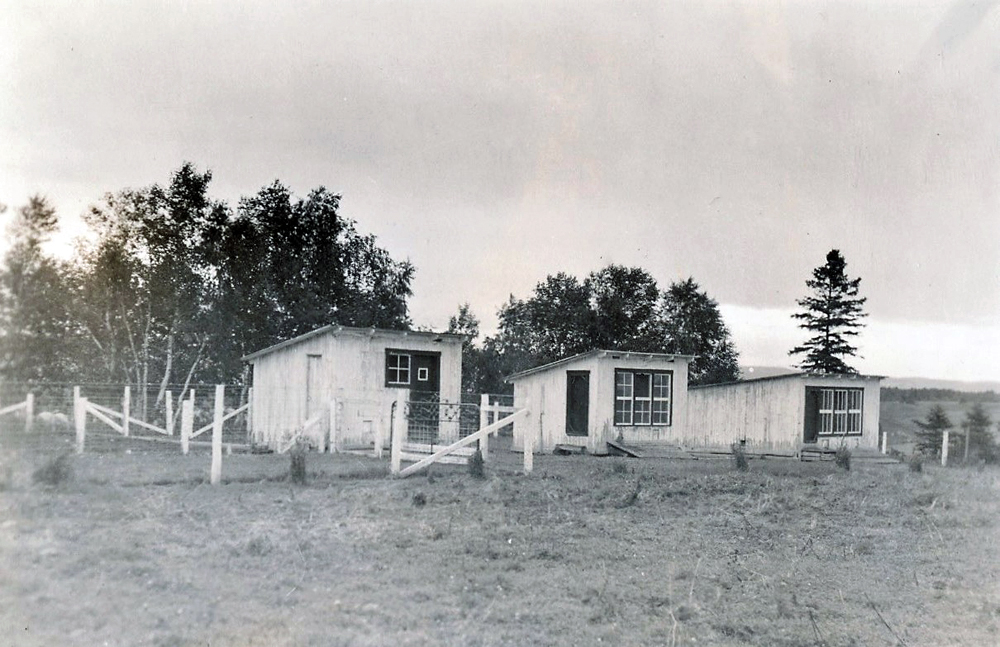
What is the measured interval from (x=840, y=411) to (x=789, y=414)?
231 cm

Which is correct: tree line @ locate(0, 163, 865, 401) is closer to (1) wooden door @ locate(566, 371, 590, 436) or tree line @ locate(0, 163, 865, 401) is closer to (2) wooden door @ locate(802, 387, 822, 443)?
(1) wooden door @ locate(566, 371, 590, 436)

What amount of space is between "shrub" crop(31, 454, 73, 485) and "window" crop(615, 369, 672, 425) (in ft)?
45.6

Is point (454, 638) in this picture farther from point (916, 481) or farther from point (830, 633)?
point (916, 481)

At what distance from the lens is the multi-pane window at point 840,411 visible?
2428cm

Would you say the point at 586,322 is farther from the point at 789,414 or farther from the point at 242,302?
the point at 242,302

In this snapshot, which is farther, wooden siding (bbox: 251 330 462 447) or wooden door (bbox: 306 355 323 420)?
wooden door (bbox: 306 355 323 420)

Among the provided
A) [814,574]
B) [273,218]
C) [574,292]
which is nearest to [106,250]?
[273,218]

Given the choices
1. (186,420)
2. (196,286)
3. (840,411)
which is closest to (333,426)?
(186,420)

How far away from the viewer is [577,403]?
22.7m

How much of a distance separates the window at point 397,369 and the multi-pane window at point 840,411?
13.0 meters

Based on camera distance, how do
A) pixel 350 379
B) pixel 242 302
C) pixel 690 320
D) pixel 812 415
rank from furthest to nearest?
pixel 690 320, pixel 242 302, pixel 812 415, pixel 350 379

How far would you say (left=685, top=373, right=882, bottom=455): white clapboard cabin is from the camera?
23562mm

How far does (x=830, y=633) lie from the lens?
6.49 m

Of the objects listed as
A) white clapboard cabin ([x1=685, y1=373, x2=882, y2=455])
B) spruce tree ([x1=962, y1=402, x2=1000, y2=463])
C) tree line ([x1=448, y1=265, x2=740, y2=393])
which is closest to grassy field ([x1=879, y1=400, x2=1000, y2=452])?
spruce tree ([x1=962, y1=402, x2=1000, y2=463])
